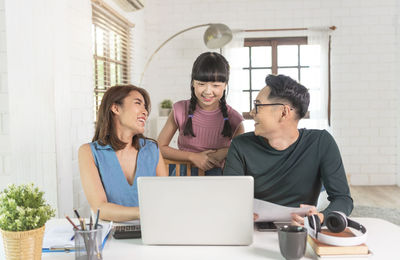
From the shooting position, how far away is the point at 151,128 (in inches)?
231

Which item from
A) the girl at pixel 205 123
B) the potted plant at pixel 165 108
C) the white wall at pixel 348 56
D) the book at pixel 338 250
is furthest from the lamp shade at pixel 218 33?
the book at pixel 338 250

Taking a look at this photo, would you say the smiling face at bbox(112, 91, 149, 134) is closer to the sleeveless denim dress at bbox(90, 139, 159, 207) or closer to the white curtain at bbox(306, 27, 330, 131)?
the sleeveless denim dress at bbox(90, 139, 159, 207)

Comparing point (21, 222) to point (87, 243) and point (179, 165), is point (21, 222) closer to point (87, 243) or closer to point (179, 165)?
point (87, 243)

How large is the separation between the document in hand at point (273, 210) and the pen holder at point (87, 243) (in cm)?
60

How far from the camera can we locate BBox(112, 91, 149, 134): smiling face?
199 centimetres

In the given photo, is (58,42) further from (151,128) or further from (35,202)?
(151,128)

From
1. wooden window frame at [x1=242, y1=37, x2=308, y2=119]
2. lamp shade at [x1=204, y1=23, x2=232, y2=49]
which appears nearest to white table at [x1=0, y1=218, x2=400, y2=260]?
lamp shade at [x1=204, y1=23, x2=232, y2=49]

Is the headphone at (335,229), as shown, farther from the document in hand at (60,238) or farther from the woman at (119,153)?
the woman at (119,153)

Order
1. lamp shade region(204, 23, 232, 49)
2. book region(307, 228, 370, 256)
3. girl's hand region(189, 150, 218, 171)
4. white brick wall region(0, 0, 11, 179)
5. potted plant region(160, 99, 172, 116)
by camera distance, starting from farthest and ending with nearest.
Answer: potted plant region(160, 99, 172, 116)
lamp shade region(204, 23, 232, 49)
white brick wall region(0, 0, 11, 179)
girl's hand region(189, 150, 218, 171)
book region(307, 228, 370, 256)

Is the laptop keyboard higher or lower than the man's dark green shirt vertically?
lower

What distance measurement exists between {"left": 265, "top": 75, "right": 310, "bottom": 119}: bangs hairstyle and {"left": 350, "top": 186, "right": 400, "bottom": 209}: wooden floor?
3404mm

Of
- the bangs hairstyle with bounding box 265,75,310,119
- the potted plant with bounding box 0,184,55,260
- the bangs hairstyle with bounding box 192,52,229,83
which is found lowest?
the potted plant with bounding box 0,184,55,260

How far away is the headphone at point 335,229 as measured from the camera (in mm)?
1243

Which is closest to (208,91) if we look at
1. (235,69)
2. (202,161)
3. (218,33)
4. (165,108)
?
(202,161)
